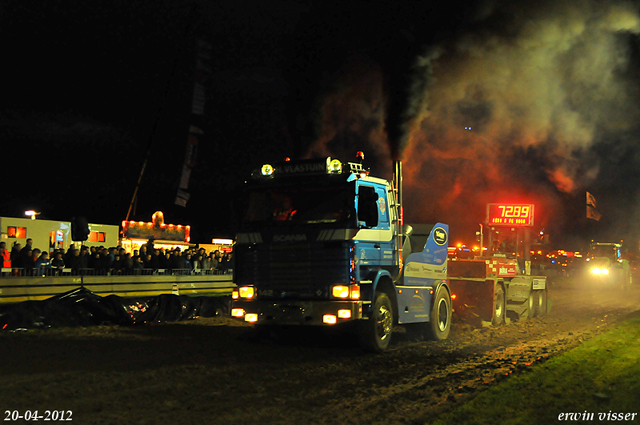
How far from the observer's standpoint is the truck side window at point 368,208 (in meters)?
9.80

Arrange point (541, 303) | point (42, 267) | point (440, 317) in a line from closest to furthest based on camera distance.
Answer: point (440, 317) → point (42, 267) → point (541, 303)

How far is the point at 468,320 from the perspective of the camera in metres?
15.3

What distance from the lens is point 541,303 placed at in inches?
754

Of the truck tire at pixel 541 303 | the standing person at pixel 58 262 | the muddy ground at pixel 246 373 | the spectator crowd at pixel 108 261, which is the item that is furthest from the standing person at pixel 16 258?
the truck tire at pixel 541 303

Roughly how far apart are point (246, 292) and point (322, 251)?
1.67 m

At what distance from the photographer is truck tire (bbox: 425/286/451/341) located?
477 inches

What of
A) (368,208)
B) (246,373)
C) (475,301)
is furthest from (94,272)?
(475,301)

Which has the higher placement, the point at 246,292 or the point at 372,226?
the point at 372,226

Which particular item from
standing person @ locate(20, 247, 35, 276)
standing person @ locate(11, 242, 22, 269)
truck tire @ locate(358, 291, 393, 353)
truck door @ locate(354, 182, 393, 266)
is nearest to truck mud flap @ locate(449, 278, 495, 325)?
truck tire @ locate(358, 291, 393, 353)

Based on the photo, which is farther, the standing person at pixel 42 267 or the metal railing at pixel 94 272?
the standing person at pixel 42 267

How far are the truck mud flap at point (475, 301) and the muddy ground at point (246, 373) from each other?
1.68 metres

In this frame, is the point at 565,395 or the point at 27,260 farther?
the point at 27,260

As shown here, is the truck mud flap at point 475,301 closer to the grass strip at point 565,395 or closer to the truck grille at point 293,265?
the grass strip at point 565,395

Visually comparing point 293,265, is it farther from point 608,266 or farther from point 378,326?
point 608,266
